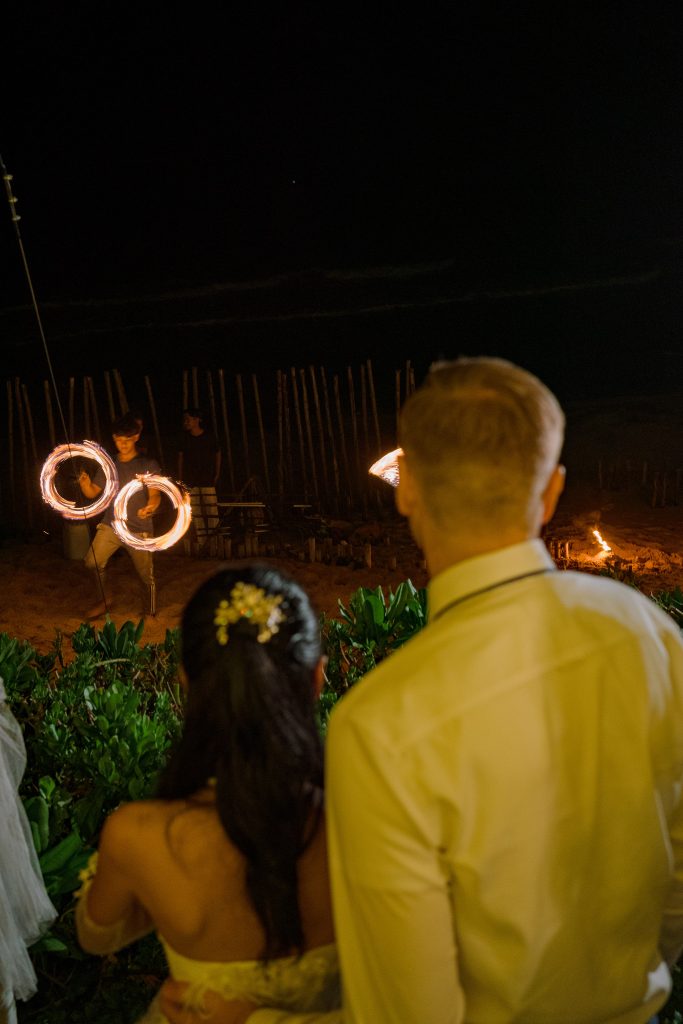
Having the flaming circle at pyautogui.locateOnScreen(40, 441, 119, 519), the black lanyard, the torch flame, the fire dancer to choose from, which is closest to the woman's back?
the black lanyard

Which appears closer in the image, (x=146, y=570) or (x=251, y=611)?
(x=251, y=611)

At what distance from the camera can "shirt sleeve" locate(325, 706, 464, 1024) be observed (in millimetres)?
1236

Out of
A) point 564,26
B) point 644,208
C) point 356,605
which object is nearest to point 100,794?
point 356,605

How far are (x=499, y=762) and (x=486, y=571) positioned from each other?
0.28 meters

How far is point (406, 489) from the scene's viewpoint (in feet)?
4.74

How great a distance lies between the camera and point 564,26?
23.2 metres

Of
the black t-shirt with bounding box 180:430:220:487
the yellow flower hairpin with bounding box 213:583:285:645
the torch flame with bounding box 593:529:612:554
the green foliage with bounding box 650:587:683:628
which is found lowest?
the green foliage with bounding box 650:587:683:628

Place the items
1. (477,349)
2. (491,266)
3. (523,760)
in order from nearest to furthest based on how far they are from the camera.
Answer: (523,760) → (477,349) → (491,266)

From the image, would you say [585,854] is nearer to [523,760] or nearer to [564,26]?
[523,760]

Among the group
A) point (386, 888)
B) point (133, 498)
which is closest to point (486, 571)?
point (386, 888)

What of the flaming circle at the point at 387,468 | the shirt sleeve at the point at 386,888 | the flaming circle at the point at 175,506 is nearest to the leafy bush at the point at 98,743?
the flaming circle at the point at 387,468

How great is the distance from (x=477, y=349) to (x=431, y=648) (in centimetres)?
1821

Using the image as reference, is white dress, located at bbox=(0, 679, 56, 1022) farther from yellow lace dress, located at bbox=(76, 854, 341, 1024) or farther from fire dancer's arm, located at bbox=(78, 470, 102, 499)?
fire dancer's arm, located at bbox=(78, 470, 102, 499)

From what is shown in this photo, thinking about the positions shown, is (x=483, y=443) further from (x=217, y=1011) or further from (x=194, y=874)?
(x=217, y=1011)
